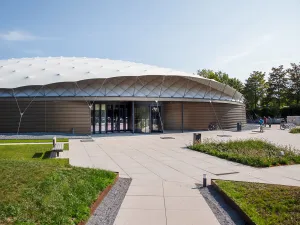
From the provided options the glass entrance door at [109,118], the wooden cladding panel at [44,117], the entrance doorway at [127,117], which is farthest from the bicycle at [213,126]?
the wooden cladding panel at [44,117]

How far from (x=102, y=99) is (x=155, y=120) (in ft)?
22.3

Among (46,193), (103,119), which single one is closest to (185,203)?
(46,193)

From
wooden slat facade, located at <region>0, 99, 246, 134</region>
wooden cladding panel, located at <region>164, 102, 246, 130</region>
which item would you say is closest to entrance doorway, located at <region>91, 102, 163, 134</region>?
wooden cladding panel, located at <region>164, 102, 246, 130</region>

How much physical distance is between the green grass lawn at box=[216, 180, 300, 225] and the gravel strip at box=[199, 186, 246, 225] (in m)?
0.23

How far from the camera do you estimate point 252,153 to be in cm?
1382

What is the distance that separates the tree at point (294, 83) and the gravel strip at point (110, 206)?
67152 mm

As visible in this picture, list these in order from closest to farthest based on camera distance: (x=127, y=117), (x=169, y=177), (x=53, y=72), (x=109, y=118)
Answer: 1. (x=169, y=177)
2. (x=53, y=72)
3. (x=109, y=118)
4. (x=127, y=117)

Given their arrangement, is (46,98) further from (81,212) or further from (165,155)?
(81,212)

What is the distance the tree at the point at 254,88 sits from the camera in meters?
70.0

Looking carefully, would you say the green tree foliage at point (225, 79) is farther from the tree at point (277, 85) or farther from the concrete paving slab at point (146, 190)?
the concrete paving slab at point (146, 190)

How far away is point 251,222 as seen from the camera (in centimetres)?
537

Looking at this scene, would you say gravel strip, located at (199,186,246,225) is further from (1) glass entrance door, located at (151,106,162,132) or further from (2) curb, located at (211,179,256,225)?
(1) glass entrance door, located at (151,106,162,132)

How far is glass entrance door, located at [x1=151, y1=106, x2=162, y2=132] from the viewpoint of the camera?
30234 mm

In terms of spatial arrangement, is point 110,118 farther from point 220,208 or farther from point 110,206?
point 220,208
